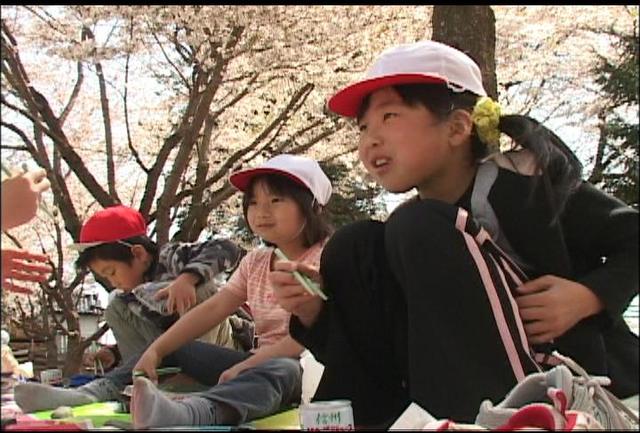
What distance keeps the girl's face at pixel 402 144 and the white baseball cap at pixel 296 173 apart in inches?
24.3

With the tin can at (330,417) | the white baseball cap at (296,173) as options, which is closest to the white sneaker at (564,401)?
the tin can at (330,417)

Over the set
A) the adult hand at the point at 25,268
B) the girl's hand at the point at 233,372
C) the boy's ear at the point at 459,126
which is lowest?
the girl's hand at the point at 233,372

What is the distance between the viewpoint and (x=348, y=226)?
1291mm

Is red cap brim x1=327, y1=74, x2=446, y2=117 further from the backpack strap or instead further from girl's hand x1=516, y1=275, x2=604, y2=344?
girl's hand x1=516, y1=275, x2=604, y2=344

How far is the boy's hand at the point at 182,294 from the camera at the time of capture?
205 cm

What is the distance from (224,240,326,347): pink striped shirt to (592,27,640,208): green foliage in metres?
3.67

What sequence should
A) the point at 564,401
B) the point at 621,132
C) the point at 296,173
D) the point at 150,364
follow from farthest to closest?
the point at 621,132
the point at 296,173
the point at 150,364
the point at 564,401

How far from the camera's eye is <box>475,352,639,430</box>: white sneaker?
88 cm

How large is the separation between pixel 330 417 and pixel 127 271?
4.92ft

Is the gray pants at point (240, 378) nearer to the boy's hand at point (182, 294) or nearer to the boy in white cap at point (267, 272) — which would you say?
the boy in white cap at point (267, 272)

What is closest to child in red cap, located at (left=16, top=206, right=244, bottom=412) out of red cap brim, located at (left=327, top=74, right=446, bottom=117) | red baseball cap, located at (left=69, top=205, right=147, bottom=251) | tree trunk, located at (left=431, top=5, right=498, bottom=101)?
red baseball cap, located at (left=69, top=205, right=147, bottom=251)

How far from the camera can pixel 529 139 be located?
4.16 ft

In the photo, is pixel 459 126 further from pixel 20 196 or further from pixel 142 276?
pixel 142 276

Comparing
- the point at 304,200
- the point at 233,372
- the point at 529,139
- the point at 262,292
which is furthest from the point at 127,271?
the point at 529,139
